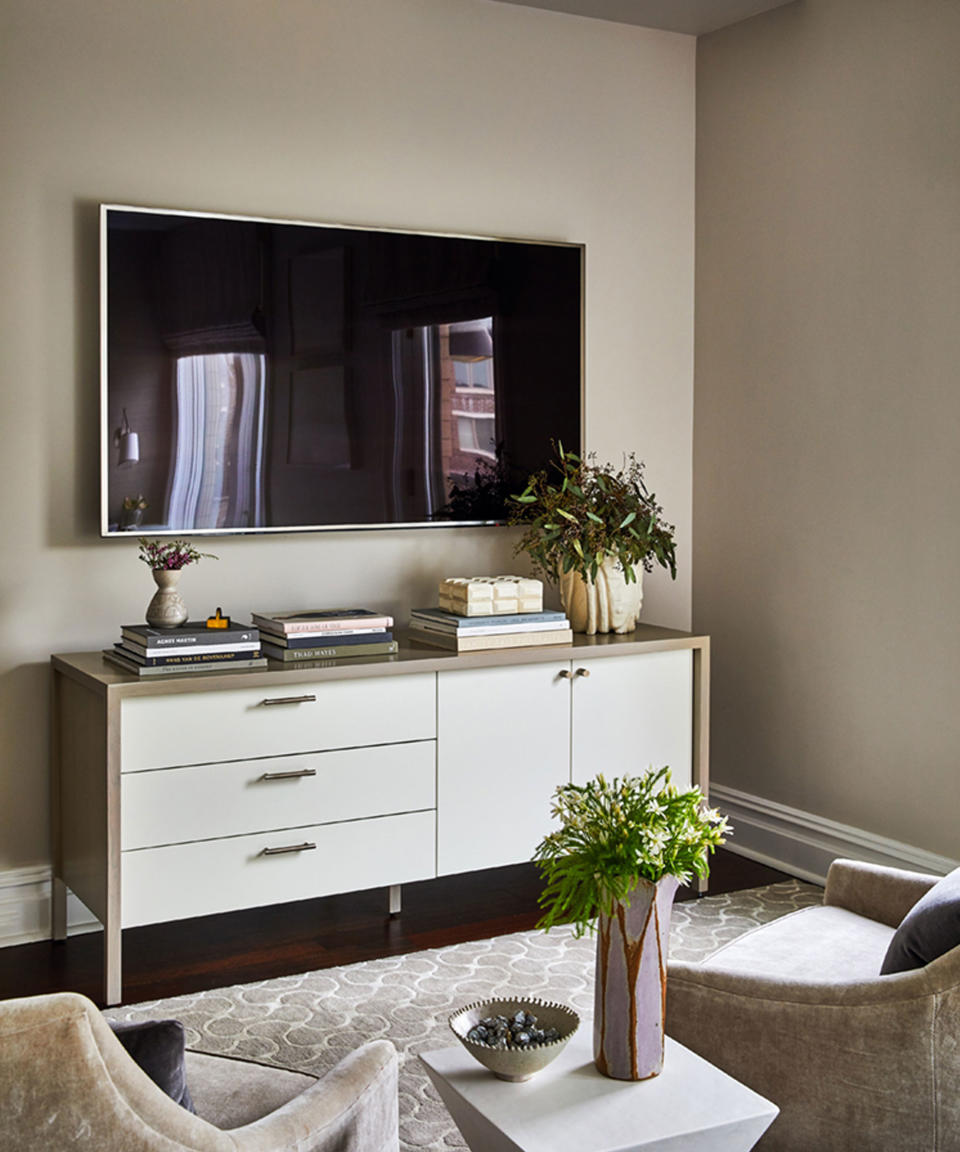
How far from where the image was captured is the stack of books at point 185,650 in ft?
10.0

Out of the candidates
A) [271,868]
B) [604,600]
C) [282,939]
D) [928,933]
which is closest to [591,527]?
[604,600]

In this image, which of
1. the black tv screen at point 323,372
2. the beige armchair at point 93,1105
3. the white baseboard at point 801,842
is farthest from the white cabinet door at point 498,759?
the beige armchair at point 93,1105

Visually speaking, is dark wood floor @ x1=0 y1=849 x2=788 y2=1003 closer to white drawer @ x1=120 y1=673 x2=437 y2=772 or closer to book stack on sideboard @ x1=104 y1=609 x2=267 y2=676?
white drawer @ x1=120 y1=673 x2=437 y2=772

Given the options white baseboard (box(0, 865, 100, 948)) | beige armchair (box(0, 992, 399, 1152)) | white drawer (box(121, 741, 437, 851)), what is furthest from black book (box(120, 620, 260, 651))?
beige armchair (box(0, 992, 399, 1152))

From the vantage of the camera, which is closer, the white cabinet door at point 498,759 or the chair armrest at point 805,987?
the chair armrest at point 805,987

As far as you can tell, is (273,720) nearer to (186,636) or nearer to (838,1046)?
(186,636)

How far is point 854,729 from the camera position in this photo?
3807mm

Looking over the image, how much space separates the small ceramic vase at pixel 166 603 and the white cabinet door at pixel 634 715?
1.09 m

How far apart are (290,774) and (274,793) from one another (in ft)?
0.20

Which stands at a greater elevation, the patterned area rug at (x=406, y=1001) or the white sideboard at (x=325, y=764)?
the white sideboard at (x=325, y=764)

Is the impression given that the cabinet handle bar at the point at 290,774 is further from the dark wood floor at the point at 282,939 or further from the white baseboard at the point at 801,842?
the white baseboard at the point at 801,842

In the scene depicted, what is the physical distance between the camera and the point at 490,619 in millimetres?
3523

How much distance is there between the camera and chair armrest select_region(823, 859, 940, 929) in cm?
247

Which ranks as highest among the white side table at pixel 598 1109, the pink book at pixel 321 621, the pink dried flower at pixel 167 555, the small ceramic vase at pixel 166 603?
the pink dried flower at pixel 167 555
